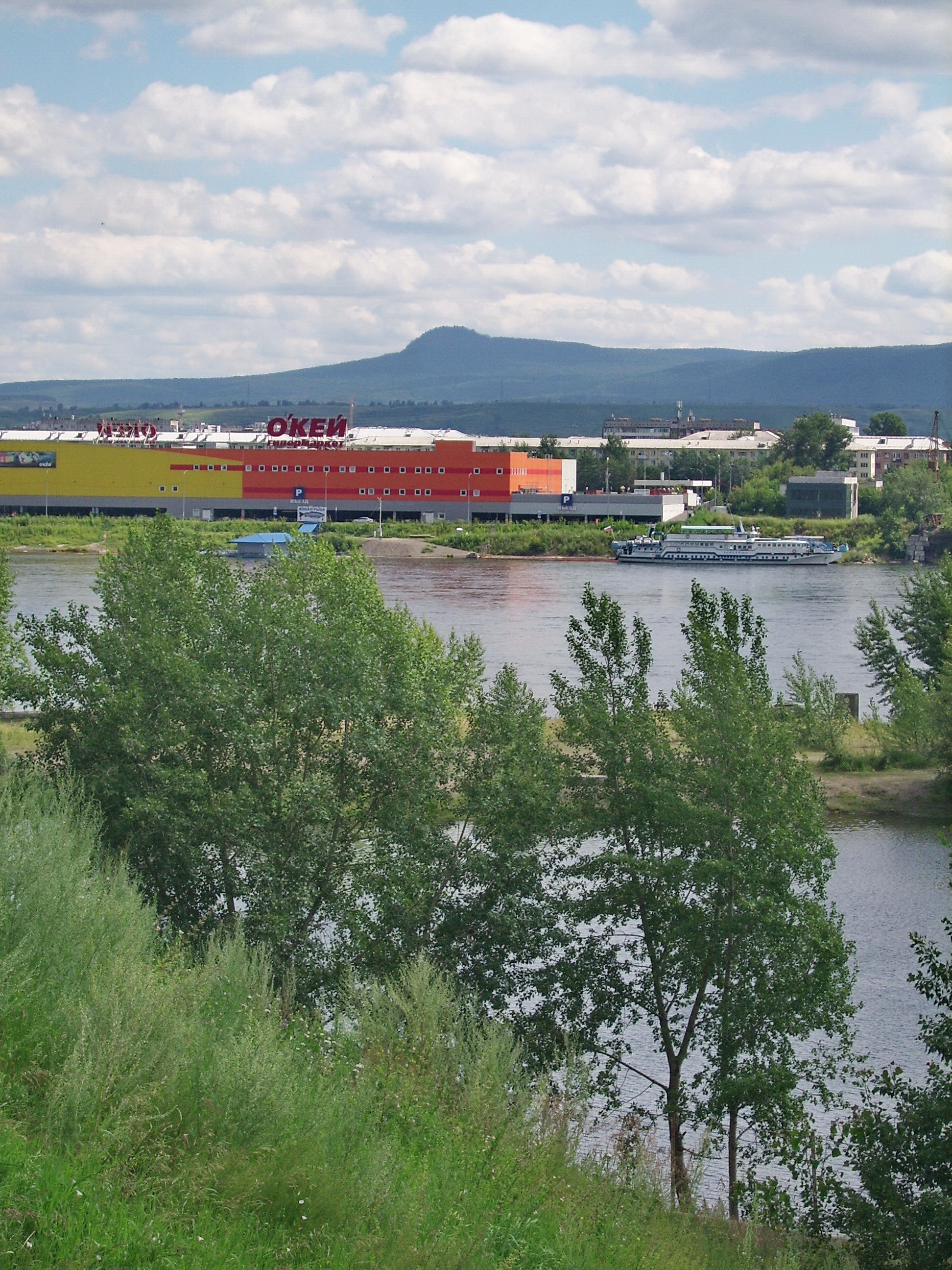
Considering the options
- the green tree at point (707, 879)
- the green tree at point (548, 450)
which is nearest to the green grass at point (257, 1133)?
the green tree at point (707, 879)

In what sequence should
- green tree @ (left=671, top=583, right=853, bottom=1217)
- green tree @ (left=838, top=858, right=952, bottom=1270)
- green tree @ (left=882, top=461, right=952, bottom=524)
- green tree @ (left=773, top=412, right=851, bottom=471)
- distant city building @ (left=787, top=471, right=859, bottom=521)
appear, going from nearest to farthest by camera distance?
1. green tree @ (left=838, top=858, right=952, bottom=1270)
2. green tree @ (left=671, top=583, right=853, bottom=1217)
3. green tree @ (left=882, top=461, right=952, bottom=524)
4. distant city building @ (left=787, top=471, right=859, bottom=521)
5. green tree @ (left=773, top=412, right=851, bottom=471)

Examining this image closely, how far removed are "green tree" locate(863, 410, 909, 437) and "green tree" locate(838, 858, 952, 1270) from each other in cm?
8646

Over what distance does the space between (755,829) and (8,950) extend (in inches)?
130

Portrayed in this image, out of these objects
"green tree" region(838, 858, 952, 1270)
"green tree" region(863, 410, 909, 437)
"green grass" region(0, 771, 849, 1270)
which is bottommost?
"green tree" region(838, 858, 952, 1270)

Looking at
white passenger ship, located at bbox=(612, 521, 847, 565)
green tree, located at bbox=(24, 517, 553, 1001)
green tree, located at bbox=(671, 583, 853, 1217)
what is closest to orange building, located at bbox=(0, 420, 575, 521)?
white passenger ship, located at bbox=(612, 521, 847, 565)

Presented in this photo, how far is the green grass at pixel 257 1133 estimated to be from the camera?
4.10 meters

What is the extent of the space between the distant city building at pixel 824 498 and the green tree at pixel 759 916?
53.5 m

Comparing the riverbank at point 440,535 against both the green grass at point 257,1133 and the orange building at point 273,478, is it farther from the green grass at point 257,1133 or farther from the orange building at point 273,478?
the green grass at point 257,1133

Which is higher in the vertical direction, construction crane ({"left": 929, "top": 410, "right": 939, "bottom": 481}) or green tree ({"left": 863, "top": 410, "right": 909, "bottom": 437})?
green tree ({"left": 863, "top": 410, "right": 909, "bottom": 437})

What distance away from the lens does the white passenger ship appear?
48.9 m

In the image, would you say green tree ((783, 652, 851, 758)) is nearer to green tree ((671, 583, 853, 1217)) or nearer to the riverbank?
green tree ((671, 583, 853, 1217))

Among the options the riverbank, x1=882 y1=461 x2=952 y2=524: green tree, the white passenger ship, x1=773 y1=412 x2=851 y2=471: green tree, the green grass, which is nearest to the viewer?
the green grass

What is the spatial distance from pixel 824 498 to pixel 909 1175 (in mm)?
56132

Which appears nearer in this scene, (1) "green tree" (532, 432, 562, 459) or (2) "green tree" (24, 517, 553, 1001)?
(2) "green tree" (24, 517, 553, 1001)
